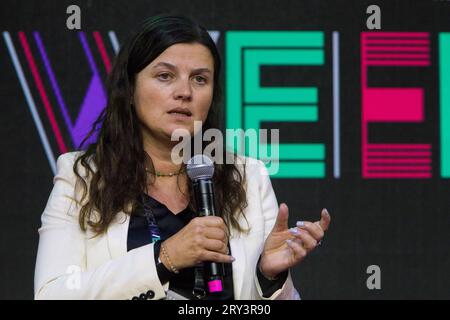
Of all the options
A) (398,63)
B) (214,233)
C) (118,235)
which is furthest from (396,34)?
(214,233)

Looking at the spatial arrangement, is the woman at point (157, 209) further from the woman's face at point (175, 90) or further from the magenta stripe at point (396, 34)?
the magenta stripe at point (396, 34)

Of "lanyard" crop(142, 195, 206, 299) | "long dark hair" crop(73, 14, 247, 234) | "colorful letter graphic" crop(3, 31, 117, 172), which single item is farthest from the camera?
"colorful letter graphic" crop(3, 31, 117, 172)

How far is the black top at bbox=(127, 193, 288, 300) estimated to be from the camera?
1.75 m

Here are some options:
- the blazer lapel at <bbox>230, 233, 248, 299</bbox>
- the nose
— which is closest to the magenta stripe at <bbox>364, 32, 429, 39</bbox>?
the nose

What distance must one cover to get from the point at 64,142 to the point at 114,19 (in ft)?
2.25

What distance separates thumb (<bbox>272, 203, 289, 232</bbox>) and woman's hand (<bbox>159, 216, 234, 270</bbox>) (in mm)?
213

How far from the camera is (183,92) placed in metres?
1.90

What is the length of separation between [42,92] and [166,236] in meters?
1.87

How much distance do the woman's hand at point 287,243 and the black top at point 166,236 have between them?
41 millimetres

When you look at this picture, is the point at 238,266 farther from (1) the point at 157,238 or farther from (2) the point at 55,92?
(2) the point at 55,92

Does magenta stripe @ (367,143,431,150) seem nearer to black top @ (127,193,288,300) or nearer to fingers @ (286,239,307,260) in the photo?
black top @ (127,193,288,300)

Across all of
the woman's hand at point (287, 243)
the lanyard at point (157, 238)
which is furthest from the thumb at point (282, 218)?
the lanyard at point (157, 238)

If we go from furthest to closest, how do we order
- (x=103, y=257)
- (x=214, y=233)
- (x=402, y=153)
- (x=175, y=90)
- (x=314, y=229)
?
1. (x=402, y=153)
2. (x=175, y=90)
3. (x=103, y=257)
4. (x=314, y=229)
5. (x=214, y=233)

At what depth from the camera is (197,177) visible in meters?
1.68
